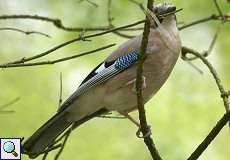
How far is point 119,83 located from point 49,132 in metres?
0.38

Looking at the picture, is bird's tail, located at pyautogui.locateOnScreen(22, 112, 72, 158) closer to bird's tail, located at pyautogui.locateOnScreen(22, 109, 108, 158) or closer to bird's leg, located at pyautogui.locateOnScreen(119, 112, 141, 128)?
bird's tail, located at pyautogui.locateOnScreen(22, 109, 108, 158)

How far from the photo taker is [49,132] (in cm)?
319

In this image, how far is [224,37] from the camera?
508 cm

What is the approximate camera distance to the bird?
3.10 metres

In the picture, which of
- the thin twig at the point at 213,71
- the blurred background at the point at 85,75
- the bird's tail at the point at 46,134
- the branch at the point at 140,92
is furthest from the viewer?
the blurred background at the point at 85,75

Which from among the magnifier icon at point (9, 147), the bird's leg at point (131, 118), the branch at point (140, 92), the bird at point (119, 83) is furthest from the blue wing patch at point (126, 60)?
the magnifier icon at point (9, 147)

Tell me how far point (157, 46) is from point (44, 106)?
1.41 m

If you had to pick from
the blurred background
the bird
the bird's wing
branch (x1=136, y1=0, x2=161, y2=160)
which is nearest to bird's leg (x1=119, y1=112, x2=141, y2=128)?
the bird

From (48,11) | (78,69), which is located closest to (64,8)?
(48,11)

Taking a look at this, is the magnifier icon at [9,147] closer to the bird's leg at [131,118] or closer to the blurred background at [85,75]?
the bird's leg at [131,118]

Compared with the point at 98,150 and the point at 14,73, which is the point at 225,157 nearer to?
the point at 98,150

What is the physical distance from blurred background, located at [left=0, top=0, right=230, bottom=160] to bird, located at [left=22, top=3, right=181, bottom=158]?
101 centimetres

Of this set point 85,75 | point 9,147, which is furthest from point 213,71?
point 85,75

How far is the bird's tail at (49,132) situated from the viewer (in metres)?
3.04
